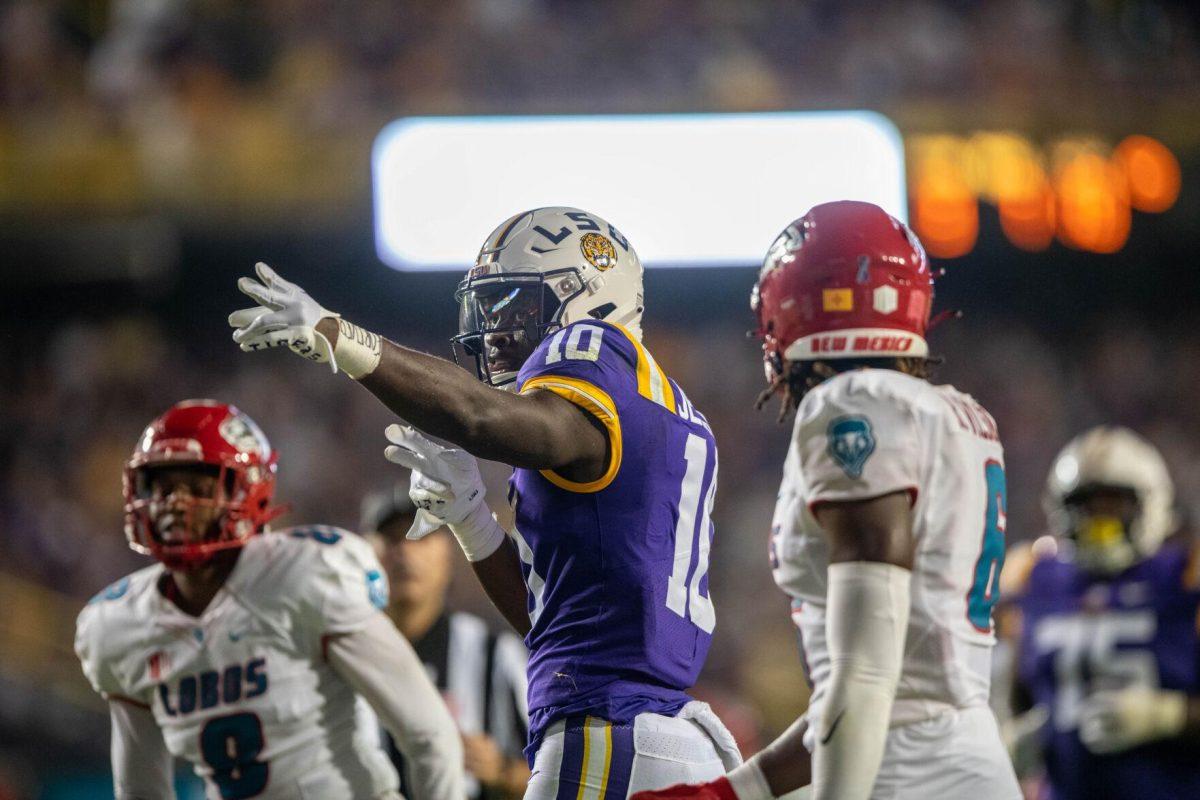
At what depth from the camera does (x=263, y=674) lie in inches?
124

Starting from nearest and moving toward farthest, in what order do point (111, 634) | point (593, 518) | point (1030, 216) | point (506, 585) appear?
1. point (593, 518)
2. point (506, 585)
3. point (111, 634)
4. point (1030, 216)

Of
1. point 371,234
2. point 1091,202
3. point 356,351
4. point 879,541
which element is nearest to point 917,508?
point 879,541

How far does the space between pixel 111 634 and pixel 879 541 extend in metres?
1.93

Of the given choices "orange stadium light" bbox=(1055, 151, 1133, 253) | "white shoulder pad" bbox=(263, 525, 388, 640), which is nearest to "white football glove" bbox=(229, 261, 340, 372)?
"white shoulder pad" bbox=(263, 525, 388, 640)

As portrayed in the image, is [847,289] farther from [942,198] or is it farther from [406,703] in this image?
[942,198]

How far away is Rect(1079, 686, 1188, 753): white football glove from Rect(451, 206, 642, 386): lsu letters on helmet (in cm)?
214

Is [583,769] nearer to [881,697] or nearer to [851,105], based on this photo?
[881,697]

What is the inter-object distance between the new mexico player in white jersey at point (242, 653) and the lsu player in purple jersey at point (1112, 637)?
6.92ft

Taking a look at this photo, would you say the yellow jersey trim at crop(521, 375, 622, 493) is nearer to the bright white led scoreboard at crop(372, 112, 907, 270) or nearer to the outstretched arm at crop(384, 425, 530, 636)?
the outstretched arm at crop(384, 425, 530, 636)

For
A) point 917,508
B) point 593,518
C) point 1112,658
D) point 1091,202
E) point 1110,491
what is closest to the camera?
point 917,508

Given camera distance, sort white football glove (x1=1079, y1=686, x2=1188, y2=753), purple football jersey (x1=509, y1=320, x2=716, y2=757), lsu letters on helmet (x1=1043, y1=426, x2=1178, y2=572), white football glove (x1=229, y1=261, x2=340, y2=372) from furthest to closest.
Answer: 1. lsu letters on helmet (x1=1043, y1=426, x2=1178, y2=572)
2. white football glove (x1=1079, y1=686, x2=1188, y2=753)
3. purple football jersey (x1=509, y1=320, x2=716, y2=757)
4. white football glove (x1=229, y1=261, x2=340, y2=372)

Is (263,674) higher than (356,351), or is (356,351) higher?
(356,351)

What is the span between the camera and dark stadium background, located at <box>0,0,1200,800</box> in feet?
31.6

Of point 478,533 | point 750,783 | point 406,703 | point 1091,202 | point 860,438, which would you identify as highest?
point 1091,202
